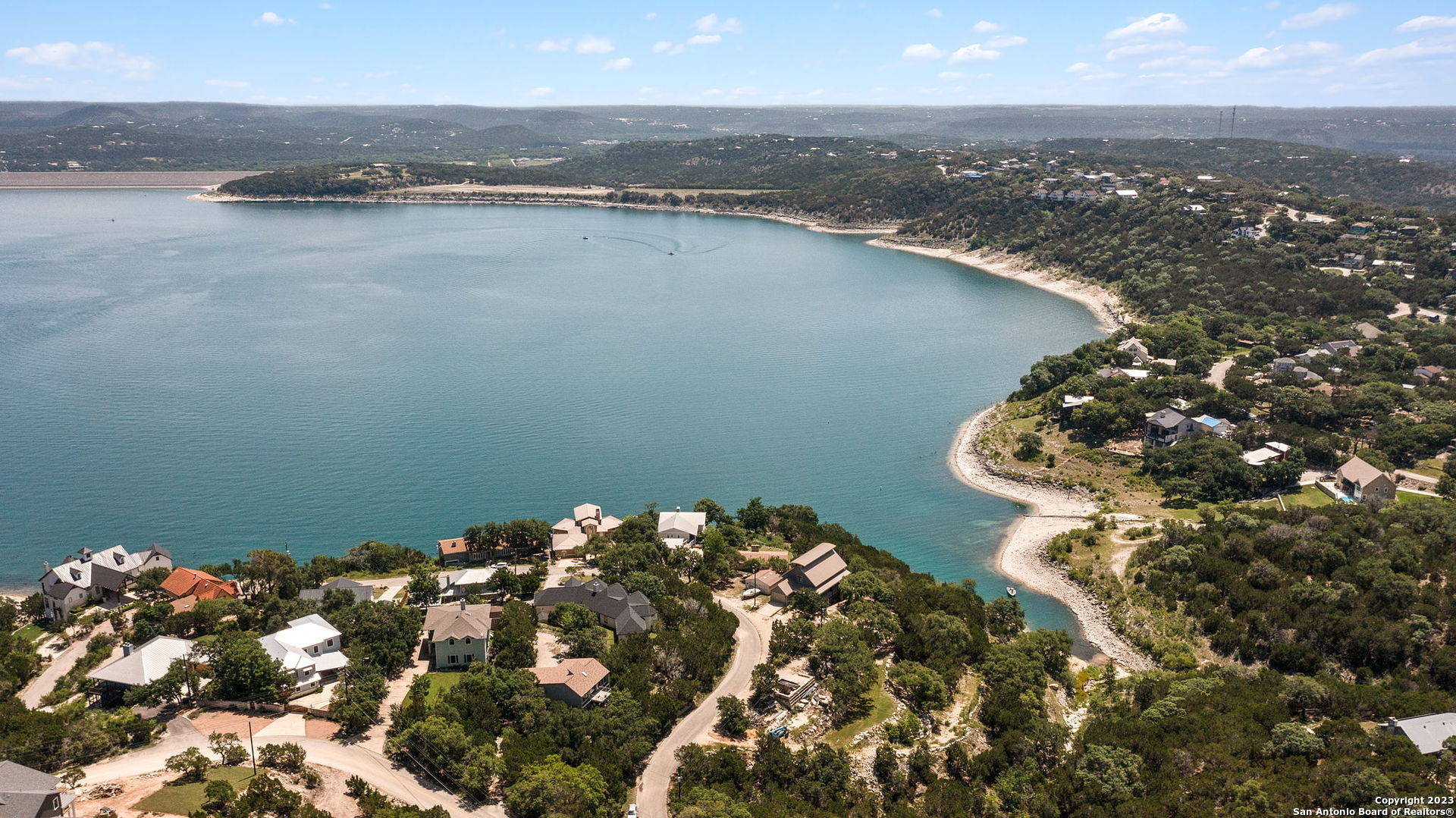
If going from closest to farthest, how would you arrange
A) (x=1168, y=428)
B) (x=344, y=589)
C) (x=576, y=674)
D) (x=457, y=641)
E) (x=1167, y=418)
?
(x=576, y=674) < (x=457, y=641) < (x=344, y=589) < (x=1168, y=428) < (x=1167, y=418)

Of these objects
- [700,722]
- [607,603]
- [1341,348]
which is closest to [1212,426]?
[1341,348]

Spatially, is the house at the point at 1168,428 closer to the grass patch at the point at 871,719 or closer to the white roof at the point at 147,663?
the grass patch at the point at 871,719

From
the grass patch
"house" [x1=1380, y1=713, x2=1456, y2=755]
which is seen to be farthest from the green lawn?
"house" [x1=1380, y1=713, x2=1456, y2=755]

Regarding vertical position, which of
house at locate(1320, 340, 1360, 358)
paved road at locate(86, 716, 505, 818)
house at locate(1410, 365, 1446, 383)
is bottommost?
paved road at locate(86, 716, 505, 818)

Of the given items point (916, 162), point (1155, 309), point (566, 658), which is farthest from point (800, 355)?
point (916, 162)

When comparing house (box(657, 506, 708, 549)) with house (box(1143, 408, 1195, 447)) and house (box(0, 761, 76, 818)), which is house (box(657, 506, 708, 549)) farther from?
house (box(1143, 408, 1195, 447))

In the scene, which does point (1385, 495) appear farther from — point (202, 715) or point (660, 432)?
point (202, 715)

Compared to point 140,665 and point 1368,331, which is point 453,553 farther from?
point 1368,331
